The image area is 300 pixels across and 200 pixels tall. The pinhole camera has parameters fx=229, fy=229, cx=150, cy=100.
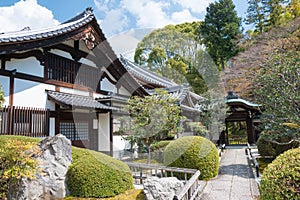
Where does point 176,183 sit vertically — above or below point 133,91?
below

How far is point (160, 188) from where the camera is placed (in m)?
5.21

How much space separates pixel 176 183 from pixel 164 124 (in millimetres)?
3116

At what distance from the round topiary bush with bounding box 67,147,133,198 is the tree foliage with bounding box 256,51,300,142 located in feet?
18.4

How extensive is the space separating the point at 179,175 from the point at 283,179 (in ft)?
13.9

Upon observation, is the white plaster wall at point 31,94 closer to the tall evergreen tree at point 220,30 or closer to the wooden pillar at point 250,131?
the wooden pillar at point 250,131

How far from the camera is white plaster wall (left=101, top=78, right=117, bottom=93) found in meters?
11.3

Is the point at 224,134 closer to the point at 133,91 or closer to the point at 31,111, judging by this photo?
the point at 133,91

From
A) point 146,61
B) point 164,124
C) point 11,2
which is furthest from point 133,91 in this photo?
point 146,61

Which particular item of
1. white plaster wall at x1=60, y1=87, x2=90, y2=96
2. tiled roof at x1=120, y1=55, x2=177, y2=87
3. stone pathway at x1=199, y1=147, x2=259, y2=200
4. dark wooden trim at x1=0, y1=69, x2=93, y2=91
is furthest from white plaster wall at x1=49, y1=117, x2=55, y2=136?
tiled roof at x1=120, y1=55, x2=177, y2=87

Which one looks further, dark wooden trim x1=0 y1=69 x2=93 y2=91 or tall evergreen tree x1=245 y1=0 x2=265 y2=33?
tall evergreen tree x1=245 y1=0 x2=265 y2=33

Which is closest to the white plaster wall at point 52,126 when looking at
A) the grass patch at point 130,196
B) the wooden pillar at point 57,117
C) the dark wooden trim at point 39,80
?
the wooden pillar at point 57,117

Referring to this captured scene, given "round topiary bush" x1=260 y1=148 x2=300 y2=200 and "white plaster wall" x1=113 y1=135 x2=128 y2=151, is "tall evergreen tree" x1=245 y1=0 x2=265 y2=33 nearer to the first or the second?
"white plaster wall" x1=113 y1=135 x2=128 y2=151

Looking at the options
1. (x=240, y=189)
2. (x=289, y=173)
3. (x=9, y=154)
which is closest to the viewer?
(x=289, y=173)

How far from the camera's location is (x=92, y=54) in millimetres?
10586
